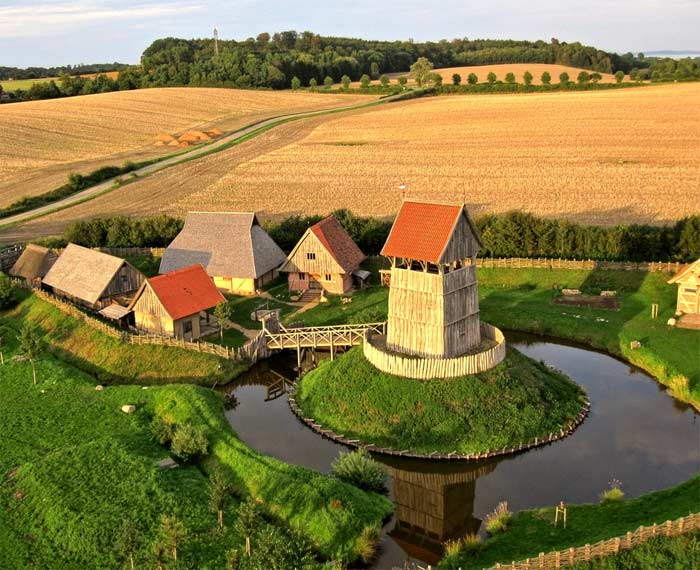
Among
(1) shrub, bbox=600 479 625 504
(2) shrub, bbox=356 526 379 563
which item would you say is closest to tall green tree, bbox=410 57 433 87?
(1) shrub, bbox=600 479 625 504

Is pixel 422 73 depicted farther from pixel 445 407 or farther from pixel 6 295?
pixel 445 407

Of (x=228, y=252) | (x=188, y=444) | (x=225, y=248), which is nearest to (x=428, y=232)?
(x=188, y=444)

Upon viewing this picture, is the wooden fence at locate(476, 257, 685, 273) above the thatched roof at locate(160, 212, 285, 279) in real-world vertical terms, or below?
below

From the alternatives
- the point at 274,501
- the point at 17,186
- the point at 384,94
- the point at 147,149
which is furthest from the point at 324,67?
the point at 274,501

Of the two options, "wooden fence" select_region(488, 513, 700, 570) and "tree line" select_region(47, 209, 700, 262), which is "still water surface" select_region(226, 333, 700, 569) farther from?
"tree line" select_region(47, 209, 700, 262)

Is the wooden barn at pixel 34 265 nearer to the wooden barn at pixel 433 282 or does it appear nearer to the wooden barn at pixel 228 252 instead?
the wooden barn at pixel 228 252

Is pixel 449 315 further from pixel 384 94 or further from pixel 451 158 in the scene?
pixel 384 94
